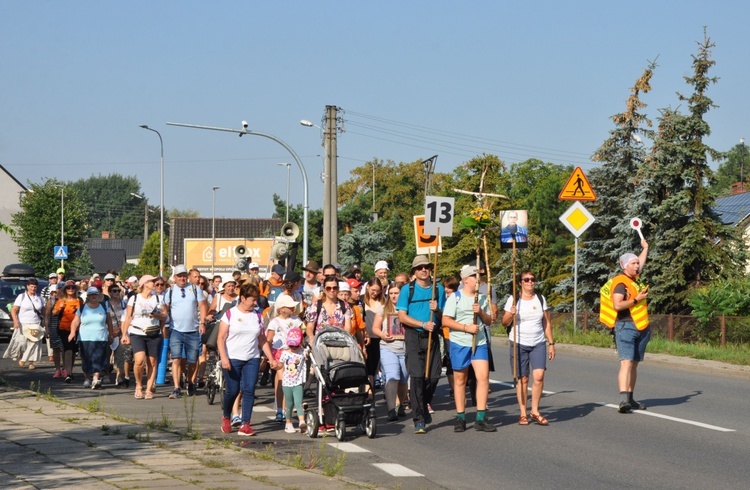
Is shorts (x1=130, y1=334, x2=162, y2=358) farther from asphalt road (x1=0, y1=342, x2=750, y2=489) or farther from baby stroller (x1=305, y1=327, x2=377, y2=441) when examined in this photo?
baby stroller (x1=305, y1=327, x2=377, y2=441)

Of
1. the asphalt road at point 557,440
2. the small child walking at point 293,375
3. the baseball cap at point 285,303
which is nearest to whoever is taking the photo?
the asphalt road at point 557,440

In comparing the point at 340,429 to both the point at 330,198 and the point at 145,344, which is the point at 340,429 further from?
the point at 330,198

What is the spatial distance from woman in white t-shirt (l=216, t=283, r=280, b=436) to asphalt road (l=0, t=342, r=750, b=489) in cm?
39

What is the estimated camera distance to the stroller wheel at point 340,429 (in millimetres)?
12000

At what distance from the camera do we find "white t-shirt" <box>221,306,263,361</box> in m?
12.5

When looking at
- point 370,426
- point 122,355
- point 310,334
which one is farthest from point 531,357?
point 122,355

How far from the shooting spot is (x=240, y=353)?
1246 cm

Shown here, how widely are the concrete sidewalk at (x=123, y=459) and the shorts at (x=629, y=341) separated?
16.6 feet

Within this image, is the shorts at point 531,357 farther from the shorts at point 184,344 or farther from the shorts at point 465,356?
the shorts at point 184,344

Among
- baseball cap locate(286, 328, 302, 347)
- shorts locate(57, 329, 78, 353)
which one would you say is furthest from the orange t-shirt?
baseball cap locate(286, 328, 302, 347)

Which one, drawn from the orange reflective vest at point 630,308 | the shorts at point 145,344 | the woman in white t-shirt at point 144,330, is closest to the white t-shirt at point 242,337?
the woman in white t-shirt at point 144,330

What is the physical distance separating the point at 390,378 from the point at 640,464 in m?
4.29

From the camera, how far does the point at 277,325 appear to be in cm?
1320

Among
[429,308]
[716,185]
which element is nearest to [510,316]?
[429,308]
